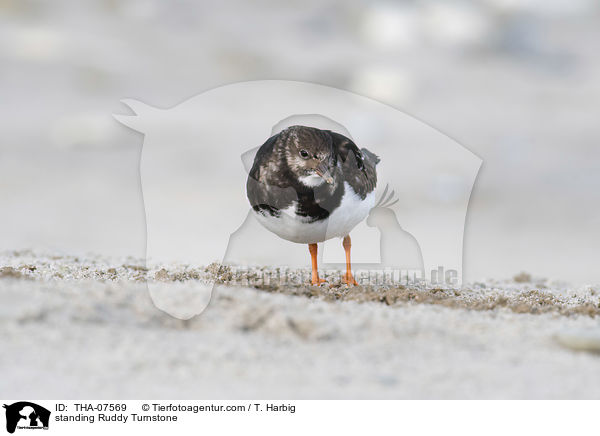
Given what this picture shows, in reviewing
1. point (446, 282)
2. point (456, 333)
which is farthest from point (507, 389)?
point (446, 282)

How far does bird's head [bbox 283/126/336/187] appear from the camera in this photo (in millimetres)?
5625

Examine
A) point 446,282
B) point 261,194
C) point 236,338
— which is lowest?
point 236,338

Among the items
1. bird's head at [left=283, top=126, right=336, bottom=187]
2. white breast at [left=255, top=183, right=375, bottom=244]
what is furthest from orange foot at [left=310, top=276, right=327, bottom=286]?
bird's head at [left=283, top=126, right=336, bottom=187]

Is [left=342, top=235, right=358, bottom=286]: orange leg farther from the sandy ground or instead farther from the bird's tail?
the sandy ground

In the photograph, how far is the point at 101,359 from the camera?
3.57 metres

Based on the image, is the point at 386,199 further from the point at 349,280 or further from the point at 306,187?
the point at 306,187

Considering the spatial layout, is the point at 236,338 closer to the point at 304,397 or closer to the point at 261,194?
the point at 304,397

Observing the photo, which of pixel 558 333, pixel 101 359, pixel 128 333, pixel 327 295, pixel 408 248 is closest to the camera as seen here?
pixel 101 359

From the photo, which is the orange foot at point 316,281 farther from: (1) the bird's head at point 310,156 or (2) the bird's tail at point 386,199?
(1) the bird's head at point 310,156

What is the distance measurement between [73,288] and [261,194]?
1.75m

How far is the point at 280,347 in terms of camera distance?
3.87 m
